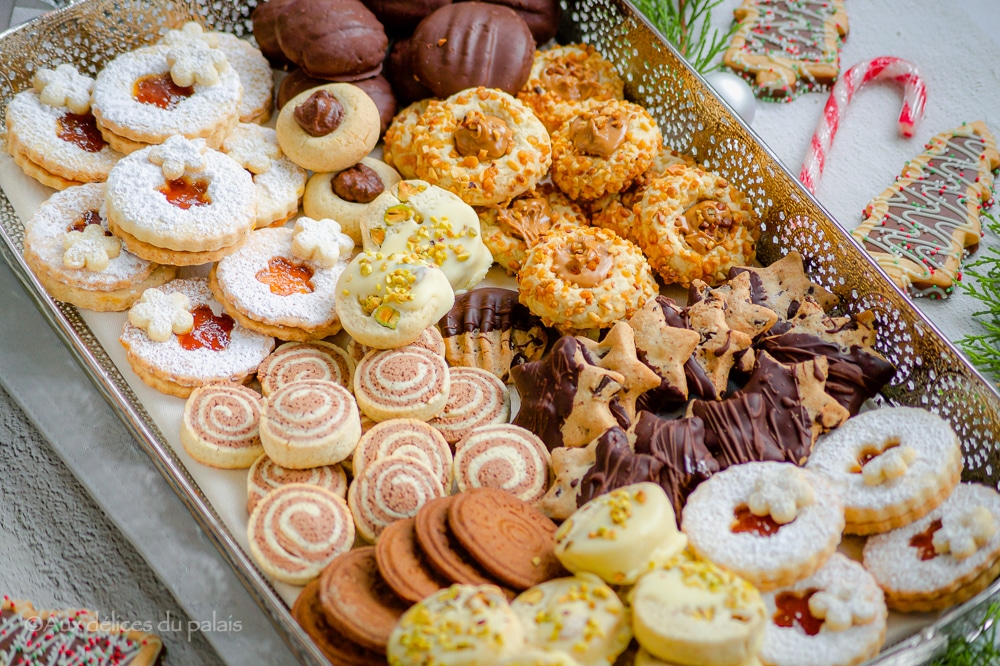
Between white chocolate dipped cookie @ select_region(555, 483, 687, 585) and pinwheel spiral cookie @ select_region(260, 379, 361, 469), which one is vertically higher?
white chocolate dipped cookie @ select_region(555, 483, 687, 585)

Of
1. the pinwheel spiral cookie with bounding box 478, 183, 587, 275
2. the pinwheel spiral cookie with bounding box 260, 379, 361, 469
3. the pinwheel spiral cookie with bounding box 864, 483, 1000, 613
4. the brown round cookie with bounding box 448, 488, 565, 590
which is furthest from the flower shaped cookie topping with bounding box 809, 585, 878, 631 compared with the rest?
the pinwheel spiral cookie with bounding box 478, 183, 587, 275

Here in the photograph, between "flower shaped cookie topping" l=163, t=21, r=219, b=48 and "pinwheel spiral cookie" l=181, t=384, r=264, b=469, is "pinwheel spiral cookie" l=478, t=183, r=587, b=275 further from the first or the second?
"flower shaped cookie topping" l=163, t=21, r=219, b=48

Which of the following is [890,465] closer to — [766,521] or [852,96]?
[766,521]

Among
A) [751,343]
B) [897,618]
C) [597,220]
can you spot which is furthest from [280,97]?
[897,618]

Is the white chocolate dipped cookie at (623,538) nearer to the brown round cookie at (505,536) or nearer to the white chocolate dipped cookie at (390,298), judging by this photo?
the brown round cookie at (505,536)

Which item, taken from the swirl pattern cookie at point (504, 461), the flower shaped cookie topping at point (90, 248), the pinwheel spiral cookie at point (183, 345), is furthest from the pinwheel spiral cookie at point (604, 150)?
the flower shaped cookie topping at point (90, 248)

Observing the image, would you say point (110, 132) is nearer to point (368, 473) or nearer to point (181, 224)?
point (181, 224)

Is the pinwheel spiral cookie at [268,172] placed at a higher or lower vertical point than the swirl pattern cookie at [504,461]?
higher
